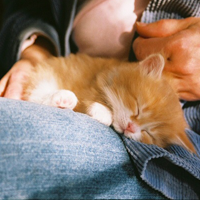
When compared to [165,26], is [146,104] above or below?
below

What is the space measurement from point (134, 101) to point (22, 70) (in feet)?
1.95

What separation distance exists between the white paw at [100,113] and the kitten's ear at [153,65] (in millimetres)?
260

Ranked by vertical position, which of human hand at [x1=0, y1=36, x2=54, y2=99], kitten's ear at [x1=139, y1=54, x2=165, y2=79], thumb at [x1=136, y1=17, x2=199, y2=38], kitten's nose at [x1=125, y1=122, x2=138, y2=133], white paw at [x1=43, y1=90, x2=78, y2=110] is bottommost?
kitten's nose at [x1=125, y1=122, x2=138, y2=133]

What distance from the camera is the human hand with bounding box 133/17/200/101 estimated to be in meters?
0.89

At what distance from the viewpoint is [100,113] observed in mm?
836

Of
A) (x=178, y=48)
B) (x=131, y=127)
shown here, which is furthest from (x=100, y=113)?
(x=178, y=48)

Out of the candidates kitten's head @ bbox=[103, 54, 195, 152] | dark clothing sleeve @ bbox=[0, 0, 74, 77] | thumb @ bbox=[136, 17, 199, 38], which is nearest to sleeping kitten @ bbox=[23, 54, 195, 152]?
kitten's head @ bbox=[103, 54, 195, 152]

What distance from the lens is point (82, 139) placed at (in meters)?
0.62

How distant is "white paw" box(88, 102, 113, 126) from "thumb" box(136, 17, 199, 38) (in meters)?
0.41

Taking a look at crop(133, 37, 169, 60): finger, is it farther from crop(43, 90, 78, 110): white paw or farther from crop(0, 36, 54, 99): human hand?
crop(0, 36, 54, 99): human hand

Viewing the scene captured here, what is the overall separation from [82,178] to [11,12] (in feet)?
3.88

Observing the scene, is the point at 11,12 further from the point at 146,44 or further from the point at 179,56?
the point at 179,56

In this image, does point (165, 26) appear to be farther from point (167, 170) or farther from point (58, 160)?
point (58, 160)

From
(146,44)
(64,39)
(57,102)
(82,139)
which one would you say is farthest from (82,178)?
(64,39)
